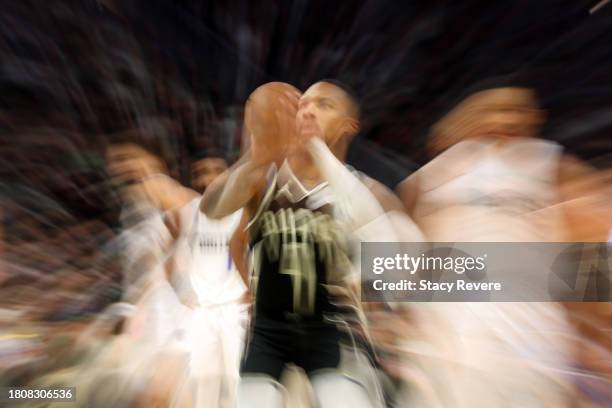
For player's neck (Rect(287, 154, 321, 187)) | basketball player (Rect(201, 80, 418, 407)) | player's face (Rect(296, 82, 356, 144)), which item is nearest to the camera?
Result: basketball player (Rect(201, 80, 418, 407))

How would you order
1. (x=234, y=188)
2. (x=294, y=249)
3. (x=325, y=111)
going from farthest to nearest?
(x=325, y=111) < (x=234, y=188) < (x=294, y=249)

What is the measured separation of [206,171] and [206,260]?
0.27m

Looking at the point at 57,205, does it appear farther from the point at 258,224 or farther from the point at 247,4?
the point at 247,4

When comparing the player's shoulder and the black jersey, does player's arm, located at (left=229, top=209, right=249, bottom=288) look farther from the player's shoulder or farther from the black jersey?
the player's shoulder

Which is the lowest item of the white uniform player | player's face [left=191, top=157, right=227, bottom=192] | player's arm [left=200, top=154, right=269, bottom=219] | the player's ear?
the white uniform player

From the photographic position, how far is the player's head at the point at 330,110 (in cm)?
173

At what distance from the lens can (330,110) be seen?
177 cm

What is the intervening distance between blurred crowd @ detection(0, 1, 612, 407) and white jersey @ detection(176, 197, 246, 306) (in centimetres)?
2

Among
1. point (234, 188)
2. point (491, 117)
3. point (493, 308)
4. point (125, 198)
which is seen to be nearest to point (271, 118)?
point (234, 188)

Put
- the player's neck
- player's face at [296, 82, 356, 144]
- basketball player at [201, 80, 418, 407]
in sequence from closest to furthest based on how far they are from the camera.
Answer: basketball player at [201, 80, 418, 407]
the player's neck
player's face at [296, 82, 356, 144]

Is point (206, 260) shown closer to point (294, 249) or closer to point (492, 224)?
point (294, 249)

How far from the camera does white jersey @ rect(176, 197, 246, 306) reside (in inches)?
70.0

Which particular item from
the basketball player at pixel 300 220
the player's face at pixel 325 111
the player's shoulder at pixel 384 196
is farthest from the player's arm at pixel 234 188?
the player's shoulder at pixel 384 196

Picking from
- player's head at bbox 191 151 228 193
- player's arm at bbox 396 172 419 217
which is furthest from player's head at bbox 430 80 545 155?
player's head at bbox 191 151 228 193
